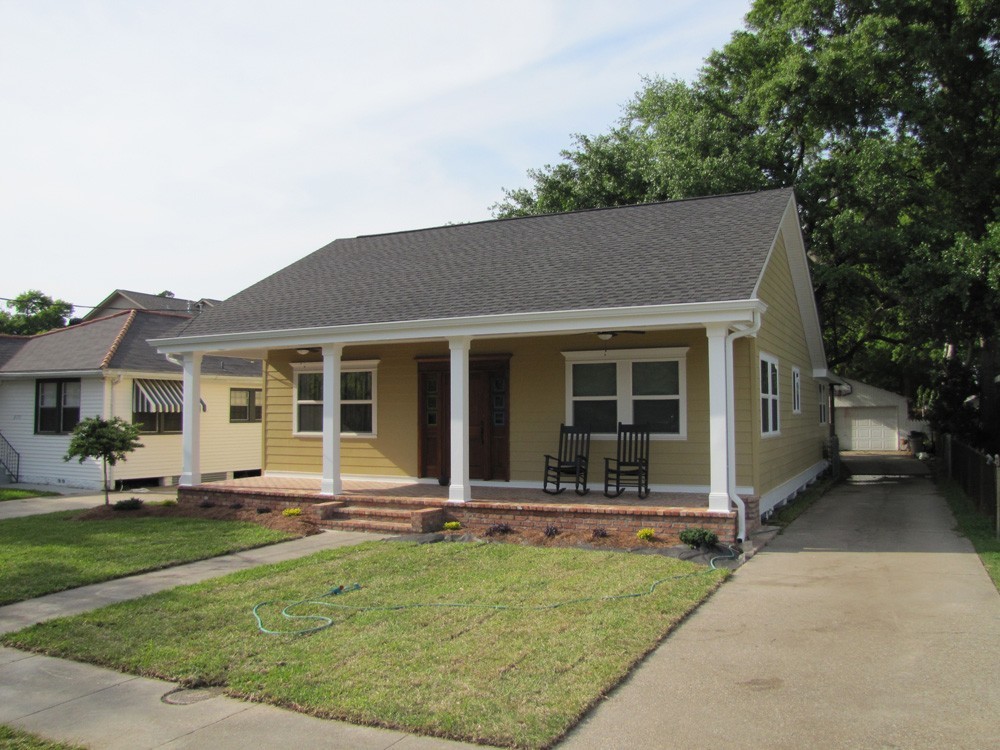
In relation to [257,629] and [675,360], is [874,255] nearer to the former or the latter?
[675,360]

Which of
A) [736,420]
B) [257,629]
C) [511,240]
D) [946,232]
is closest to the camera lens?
[257,629]

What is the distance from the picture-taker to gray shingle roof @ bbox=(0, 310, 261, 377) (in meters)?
18.8

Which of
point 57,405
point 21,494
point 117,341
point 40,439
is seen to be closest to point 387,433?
point 21,494

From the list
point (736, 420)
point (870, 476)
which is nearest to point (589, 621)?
point (736, 420)

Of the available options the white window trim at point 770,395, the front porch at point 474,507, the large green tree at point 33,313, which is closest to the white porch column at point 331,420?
the front porch at point 474,507

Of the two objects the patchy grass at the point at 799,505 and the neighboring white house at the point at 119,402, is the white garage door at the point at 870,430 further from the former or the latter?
the neighboring white house at the point at 119,402

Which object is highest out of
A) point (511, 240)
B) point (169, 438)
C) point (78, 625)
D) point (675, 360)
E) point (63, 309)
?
point (63, 309)

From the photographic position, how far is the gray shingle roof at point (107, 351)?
61.7 feet

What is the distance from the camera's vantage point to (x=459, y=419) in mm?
10867

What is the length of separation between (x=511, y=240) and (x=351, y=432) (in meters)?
4.68

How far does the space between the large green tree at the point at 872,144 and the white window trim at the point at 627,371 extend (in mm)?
8167

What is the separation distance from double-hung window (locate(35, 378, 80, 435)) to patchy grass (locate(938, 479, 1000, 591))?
1867 cm

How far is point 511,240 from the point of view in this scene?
47.5 feet

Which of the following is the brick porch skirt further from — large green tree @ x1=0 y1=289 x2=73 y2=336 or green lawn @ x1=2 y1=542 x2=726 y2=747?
large green tree @ x1=0 y1=289 x2=73 y2=336
